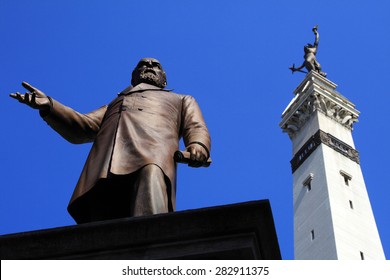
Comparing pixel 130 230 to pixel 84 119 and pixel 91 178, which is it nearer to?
pixel 91 178

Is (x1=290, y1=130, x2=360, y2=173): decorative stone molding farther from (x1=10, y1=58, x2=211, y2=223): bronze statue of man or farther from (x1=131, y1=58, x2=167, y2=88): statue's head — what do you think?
(x1=10, y1=58, x2=211, y2=223): bronze statue of man

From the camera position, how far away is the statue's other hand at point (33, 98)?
24.2 ft

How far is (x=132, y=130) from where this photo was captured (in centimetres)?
733

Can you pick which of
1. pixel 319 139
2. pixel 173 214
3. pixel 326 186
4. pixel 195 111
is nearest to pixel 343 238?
pixel 326 186

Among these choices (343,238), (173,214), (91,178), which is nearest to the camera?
(173,214)

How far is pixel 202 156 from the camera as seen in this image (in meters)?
7.05

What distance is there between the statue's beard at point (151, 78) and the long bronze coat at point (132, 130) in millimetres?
159

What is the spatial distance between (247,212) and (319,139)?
136 ft

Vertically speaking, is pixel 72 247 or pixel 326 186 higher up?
pixel 326 186

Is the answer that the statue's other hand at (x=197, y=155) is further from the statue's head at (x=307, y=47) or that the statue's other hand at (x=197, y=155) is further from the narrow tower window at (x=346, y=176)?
the statue's head at (x=307, y=47)

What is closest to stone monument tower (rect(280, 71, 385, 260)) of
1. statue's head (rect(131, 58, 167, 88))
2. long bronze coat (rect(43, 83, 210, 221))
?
statue's head (rect(131, 58, 167, 88))

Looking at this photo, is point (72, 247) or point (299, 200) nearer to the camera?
point (72, 247)

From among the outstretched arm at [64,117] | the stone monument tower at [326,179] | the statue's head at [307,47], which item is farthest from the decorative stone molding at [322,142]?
the outstretched arm at [64,117]

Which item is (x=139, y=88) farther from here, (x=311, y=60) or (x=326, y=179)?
(x=311, y=60)
